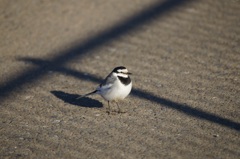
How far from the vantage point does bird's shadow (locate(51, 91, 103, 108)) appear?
794 centimetres

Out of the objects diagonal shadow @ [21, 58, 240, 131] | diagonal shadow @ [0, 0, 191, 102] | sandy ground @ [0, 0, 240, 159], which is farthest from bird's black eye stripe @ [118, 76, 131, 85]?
diagonal shadow @ [0, 0, 191, 102]

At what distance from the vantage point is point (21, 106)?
7.86 meters

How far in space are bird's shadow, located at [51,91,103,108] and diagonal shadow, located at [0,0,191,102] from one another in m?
0.87

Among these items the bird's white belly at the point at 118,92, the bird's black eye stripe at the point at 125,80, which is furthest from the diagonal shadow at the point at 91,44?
the bird's black eye stripe at the point at 125,80

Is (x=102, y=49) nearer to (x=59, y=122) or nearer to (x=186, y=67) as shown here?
(x=186, y=67)

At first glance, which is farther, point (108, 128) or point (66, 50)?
point (66, 50)

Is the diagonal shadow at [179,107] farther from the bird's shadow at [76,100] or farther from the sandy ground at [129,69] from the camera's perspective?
the bird's shadow at [76,100]

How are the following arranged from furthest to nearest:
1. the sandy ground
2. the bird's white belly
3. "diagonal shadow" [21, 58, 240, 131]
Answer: the bird's white belly < "diagonal shadow" [21, 58, 240, 131] < the sandy ground

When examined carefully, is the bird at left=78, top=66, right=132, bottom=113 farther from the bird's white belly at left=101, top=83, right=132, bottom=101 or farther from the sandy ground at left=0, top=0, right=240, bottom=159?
the sandy ground at left=0, top=0, right=240, bottom=159

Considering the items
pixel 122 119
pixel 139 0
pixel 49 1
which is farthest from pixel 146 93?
pixel 49 1

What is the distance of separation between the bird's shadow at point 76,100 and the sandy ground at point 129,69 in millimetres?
18

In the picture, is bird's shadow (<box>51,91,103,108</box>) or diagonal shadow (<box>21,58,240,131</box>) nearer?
diagonal shadow (<box>21,58,240,131</box>)

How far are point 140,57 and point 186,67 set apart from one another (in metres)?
1.11

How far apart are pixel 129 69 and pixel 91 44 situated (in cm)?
155
